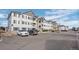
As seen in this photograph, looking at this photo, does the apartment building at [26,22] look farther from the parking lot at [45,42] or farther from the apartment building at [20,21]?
the parking lot at [45,42]

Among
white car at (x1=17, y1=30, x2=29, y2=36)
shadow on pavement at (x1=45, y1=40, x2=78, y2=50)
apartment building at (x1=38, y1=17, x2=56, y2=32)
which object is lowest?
shadow on pavement at (x1=45, y1=40, x2=78, y2=50)

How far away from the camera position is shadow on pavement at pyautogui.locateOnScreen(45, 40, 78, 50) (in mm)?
2541

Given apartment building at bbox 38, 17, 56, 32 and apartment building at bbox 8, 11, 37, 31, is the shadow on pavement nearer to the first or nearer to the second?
apartment building at bbox 38, 17, 56, 32

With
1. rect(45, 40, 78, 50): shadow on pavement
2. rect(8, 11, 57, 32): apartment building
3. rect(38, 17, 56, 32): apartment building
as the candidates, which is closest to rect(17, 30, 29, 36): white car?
rect(8, 11, 57, 32): apartment building

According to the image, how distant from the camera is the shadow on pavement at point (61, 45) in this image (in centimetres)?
254

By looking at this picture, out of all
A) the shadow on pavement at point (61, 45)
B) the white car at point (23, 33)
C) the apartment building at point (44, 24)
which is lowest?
the shadow on pavement at point (61, 45)

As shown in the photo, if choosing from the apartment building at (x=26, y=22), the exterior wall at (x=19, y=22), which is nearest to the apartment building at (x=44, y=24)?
the apartment building at (x=26, y=22)

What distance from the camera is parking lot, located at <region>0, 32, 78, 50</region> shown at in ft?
8.38

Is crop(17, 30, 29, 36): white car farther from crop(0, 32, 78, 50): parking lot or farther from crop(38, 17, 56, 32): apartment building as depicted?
crop(38, 17, 56, 32): apartment building

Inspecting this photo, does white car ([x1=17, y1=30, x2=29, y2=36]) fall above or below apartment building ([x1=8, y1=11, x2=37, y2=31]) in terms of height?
below

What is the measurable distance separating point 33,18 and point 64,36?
0.51m
